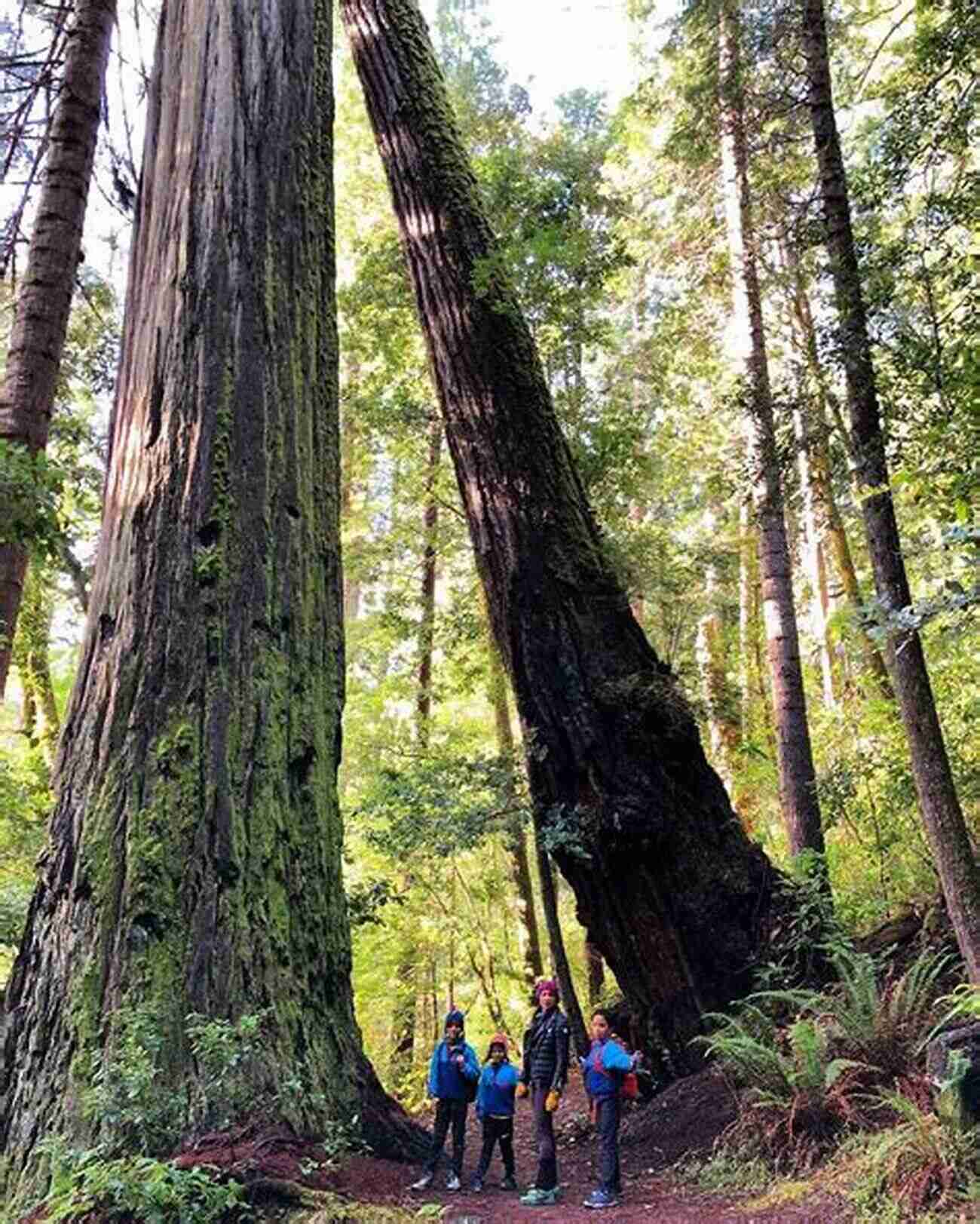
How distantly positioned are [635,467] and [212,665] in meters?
6.60

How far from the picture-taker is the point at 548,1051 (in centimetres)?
630

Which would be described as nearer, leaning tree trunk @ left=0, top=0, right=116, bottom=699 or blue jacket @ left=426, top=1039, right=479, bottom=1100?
leaning tree trunk @ left=0, top=0, right=116, bottom=699

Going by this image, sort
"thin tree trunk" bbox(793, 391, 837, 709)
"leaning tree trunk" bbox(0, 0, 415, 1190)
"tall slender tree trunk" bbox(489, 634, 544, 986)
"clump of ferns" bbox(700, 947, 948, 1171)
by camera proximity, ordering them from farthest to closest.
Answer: "thin tree trunk" bbox(793, 391, 837, 709) → "tall slender tree trunk" bbox(489, 634, 544, 986) → "clump of ferns" bbox(700, 947, 948, 1171) → "leaning tree trunk" bbox(0, 0, 415, 1190)

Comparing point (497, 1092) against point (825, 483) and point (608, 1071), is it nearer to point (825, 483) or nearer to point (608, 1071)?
point (608, 1071)

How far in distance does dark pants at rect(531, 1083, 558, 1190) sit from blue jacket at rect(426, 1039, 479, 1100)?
1.65ft

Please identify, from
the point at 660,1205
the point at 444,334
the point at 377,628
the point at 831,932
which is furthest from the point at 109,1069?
the point at 377,628

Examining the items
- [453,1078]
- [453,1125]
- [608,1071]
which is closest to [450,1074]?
[453,1078]

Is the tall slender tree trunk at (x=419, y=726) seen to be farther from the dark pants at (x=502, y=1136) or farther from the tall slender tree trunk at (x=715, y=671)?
the dark pants at (x=502, y=1136)

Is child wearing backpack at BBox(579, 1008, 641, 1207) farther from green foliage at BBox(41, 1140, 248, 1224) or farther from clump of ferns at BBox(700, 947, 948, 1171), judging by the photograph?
green foliage at BBox(41, 1140, 248, 1224)

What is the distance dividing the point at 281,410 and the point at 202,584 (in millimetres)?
1197

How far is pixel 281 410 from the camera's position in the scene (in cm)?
537

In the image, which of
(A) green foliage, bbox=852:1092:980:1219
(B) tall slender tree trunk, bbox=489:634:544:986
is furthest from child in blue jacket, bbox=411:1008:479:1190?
(B) tall slender tree trunk, bbox=489:634:544:986

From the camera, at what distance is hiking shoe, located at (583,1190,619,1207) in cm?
534

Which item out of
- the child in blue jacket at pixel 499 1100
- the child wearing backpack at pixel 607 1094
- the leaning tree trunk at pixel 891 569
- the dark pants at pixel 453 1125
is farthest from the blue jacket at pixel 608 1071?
the leaning tree trunk at pixel 891 569
